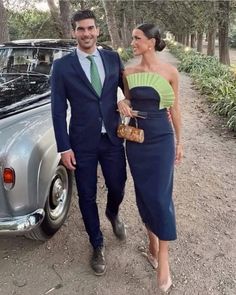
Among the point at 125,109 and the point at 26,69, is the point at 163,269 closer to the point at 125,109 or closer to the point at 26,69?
the point at 125,109

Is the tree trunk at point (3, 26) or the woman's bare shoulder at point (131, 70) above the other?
the tree trunk at point (3, 26)

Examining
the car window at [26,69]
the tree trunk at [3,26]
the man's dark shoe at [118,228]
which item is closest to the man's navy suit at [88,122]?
the man's dark shoe at [118,228]

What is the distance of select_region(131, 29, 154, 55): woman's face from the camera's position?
2549mm

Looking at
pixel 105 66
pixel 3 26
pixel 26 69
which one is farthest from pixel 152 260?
pixel 3 26

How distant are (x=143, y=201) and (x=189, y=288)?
0.77m

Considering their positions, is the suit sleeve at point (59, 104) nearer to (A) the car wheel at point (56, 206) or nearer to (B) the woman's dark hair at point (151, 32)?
(B) the woman's dark hair at point (151, 32)

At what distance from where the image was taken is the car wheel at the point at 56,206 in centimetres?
330

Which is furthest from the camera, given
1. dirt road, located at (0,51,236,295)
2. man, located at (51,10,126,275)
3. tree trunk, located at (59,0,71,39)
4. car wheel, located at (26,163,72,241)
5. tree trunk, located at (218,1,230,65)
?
tree trunk, located at (218,1,230,65)

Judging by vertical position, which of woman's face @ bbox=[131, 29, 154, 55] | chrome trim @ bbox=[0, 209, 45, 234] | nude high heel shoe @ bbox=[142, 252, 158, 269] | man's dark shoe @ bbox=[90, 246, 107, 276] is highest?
woman's face @ bbox=[131, 29, 154, 55]

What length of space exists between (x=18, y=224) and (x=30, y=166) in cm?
45

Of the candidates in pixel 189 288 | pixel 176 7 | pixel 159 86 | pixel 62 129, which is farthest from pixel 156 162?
pixel 176 7

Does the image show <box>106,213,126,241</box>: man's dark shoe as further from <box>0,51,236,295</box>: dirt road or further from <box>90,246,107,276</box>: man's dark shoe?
<box>90,246,107,276</box>: man's dark shoe

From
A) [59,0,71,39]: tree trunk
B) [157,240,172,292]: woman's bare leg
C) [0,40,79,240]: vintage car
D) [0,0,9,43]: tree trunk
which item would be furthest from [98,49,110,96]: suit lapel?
[59,0,71,39]: tree trunk

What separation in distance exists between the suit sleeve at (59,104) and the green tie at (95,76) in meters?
0.22
